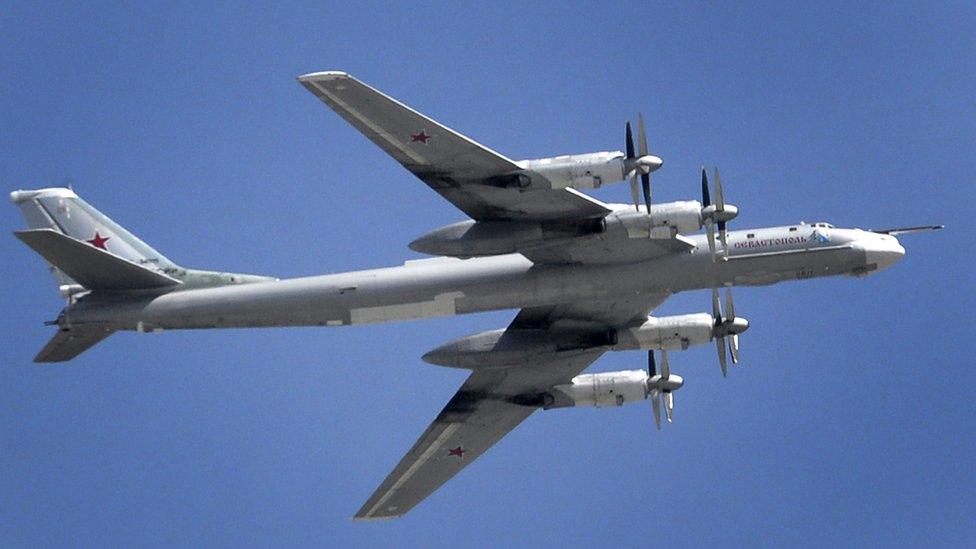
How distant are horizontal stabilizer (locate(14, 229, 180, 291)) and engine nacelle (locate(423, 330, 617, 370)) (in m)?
8.82

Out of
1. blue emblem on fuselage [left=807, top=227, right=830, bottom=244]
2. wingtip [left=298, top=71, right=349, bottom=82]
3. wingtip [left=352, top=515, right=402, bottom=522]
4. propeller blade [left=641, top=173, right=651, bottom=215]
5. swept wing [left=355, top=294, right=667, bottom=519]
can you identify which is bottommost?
wingtip [left=352, top=515, right=402, bottom=522]

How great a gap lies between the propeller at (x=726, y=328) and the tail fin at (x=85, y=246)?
16.7 meters

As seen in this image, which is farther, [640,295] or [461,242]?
[640,295]

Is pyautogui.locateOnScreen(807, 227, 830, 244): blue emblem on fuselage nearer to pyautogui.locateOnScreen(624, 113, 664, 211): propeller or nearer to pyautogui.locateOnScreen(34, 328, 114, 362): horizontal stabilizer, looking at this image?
pyautogui.locateOnScreen(624, 113, 664, 211): propeller

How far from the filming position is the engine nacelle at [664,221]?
43281 millimetres

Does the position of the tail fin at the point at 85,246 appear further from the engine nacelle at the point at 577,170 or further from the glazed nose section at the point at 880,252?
the glazed nose section at the point at 880,252

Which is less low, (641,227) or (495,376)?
(641,227)

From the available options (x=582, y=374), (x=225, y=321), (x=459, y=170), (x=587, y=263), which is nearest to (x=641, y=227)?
(x=587, y=263)

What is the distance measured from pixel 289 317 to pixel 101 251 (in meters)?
5.80

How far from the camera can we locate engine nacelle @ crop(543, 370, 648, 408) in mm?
51188

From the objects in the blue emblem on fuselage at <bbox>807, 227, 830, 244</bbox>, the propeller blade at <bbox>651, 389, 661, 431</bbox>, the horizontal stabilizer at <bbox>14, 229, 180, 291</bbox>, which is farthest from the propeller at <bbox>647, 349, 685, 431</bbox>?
the horizontal stabilizer at <bbox>14, 229, 180, 291</bbox>

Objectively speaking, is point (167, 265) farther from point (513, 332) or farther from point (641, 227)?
point (641, 227)

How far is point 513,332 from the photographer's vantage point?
49.7 metres

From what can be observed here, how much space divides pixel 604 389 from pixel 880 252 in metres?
10.6
